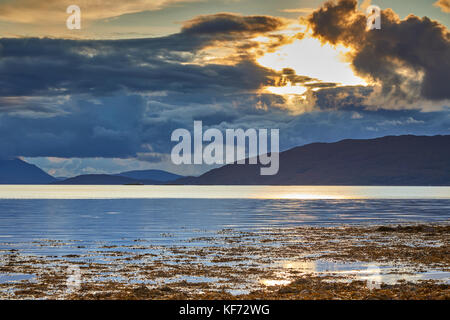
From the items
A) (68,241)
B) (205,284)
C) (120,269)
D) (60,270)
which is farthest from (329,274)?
(68,241)

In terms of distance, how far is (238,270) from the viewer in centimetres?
2753

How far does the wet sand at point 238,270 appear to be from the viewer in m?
21.6

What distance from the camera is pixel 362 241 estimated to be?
1619 inches

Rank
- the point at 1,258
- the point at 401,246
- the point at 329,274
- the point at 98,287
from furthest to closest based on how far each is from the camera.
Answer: the point at 401,246 → the point at 1,258 → the point at 329,274 → the point at 98,287

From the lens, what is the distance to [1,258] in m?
31.9

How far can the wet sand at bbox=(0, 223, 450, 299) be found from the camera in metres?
21.6

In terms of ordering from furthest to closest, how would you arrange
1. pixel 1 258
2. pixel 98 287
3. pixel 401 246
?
1. pixel 401 246
2. pixel 1 258
3. pixel 98 287
